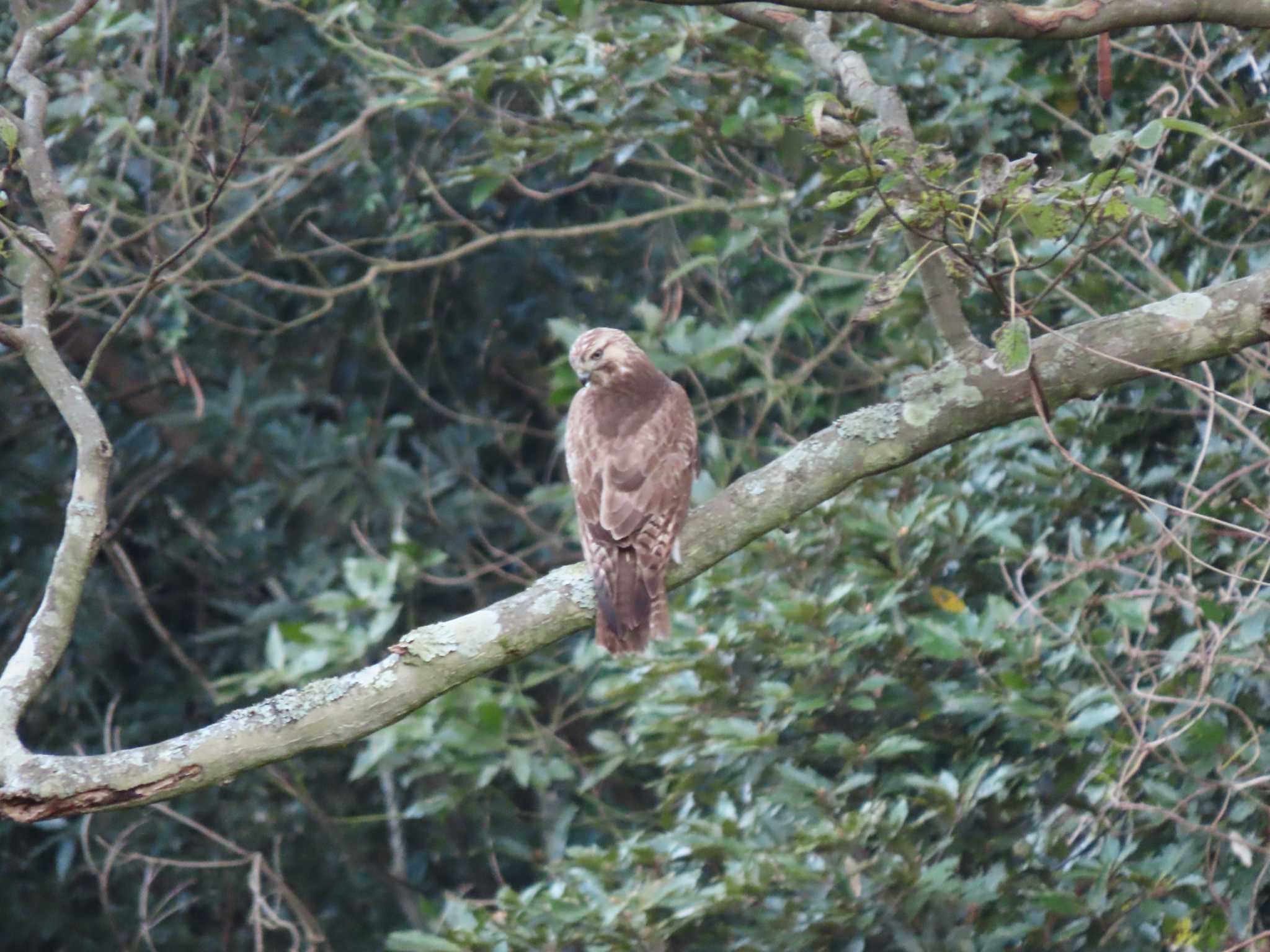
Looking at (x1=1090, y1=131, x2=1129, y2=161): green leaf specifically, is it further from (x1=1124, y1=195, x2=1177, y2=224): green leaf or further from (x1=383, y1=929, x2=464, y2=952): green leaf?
(x1=383, y1=929, x2=464, y2=952): green leaf

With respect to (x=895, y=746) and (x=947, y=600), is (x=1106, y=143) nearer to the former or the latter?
(x=895, y=746)

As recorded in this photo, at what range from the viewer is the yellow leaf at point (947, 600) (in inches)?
185

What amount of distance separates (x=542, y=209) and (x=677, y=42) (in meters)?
2.21

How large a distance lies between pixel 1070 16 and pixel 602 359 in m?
2.05

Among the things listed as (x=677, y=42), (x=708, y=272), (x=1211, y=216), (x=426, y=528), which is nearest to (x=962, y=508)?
(x=1211, y=216)

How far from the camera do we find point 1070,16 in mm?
3016

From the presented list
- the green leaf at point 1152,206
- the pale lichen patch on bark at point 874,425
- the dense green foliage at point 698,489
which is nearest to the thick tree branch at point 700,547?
A: the pale lichen patch on bark at point 874,425

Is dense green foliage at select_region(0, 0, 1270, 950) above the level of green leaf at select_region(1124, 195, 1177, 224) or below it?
below

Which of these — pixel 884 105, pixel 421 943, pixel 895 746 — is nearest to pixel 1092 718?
pixel 895 746

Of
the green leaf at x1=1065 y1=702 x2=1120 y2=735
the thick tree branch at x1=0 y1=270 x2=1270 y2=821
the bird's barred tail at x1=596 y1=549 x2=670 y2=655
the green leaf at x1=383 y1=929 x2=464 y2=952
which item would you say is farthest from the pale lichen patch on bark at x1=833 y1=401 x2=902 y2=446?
the green leaf at x1=383 y1=929 x2=464 y2=952

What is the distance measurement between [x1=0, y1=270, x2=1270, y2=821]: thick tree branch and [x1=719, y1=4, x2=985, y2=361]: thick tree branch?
0.35ft

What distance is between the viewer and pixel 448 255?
6258 millimetres

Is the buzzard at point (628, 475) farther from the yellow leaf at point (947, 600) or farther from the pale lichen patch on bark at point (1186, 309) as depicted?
the pale lichen patch on bark at point (1186, 309)

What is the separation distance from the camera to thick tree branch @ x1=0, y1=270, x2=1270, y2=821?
2.81 m
